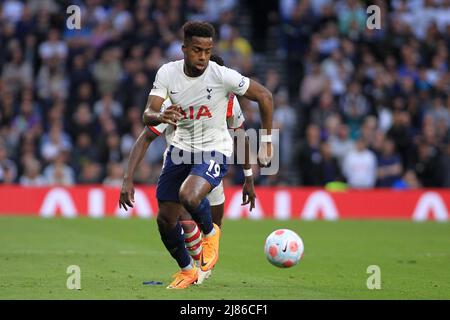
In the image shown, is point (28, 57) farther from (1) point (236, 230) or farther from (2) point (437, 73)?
(2) point (437, 73)

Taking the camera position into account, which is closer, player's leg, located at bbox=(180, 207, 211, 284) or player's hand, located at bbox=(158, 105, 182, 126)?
player's hand, located at bbox=(158, 105, 182, 126)

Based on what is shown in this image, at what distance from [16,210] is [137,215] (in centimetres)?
259

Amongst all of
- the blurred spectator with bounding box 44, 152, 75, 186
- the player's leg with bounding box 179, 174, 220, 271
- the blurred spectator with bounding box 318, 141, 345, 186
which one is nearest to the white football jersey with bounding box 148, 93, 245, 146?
the player's leg with bounding box 179, 174, 220, 271

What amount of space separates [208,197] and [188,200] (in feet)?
4.77

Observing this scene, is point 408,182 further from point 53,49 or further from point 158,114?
point 158,114

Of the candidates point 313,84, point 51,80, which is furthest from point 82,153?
point 313,84

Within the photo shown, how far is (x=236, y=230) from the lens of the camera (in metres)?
18.4

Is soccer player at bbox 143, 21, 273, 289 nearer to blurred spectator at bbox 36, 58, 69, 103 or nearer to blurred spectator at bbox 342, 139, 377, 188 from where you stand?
blurred spectator at bbox 342, 139, 377, 188

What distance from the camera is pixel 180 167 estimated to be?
10.1 metres

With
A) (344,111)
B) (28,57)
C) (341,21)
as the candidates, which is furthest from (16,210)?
(341,21)

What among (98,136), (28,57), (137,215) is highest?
(28,57)

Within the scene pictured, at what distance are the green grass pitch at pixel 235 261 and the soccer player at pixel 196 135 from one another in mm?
515

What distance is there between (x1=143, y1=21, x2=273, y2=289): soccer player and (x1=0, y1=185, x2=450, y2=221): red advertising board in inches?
437

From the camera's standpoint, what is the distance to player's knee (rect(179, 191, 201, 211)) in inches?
374
